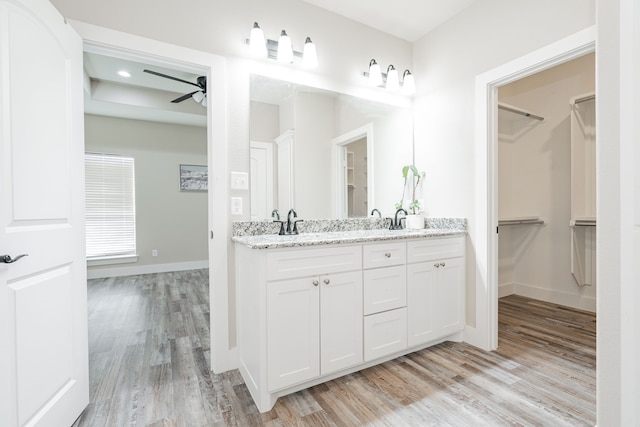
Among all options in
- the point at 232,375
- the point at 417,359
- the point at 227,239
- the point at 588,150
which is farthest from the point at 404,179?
the point at 232,375

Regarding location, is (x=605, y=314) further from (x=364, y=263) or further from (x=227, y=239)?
(x=227, y=239)

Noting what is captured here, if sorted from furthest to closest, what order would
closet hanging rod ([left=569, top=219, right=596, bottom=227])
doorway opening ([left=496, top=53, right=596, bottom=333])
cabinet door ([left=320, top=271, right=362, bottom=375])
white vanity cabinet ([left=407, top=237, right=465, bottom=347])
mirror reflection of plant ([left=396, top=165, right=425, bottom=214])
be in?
doorway opening ([left=496, top=53, right=596, bottom=333]), closet hanging rod ([left=569, top=219, right=596, bottom=227]), mirror reflection of plant ([left=396, top=165, right=425, bottom=214]), white vanity cabinet ([left=407, top=237, right=465, bottom=347]), cabinet door ([left=320, top=271, right=362, bottom=375])

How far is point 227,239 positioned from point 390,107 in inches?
75.5

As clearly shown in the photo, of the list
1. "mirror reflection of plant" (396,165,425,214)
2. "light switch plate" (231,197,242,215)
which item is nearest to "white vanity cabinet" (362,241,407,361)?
"mirror reflection of plant" (396,165,425,214)

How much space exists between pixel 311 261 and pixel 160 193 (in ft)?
15.3

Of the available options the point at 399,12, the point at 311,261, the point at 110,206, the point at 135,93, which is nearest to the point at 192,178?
the point at 110,206

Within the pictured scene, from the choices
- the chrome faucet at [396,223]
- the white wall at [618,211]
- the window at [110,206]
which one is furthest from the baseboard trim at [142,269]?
the white wall at [618,211]

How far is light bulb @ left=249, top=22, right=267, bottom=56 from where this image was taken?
202 centimetres

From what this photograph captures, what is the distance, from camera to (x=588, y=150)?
3.04m

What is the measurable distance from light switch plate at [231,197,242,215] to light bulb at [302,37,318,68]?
1.13 m

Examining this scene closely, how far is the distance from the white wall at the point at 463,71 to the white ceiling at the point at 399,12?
0.30 feet

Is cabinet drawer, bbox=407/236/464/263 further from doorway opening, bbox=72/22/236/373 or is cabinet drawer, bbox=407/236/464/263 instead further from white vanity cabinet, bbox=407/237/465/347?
doorway opening, bbox=72/22/236/373

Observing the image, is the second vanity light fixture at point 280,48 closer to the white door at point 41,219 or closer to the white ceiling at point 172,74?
the white ceiling at point 172,74

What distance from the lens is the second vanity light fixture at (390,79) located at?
2.57 m
